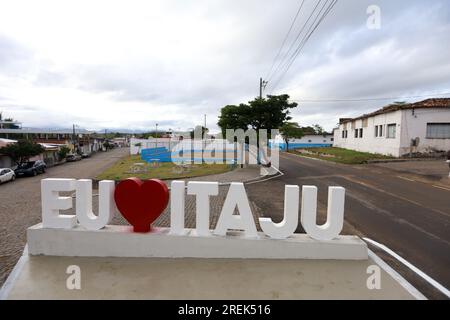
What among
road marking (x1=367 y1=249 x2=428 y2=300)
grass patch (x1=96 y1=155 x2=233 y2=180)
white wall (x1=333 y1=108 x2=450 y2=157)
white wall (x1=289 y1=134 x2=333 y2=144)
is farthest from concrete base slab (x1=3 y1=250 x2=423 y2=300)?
white wall (x1=289 y1=134 x2=333 y2=144)

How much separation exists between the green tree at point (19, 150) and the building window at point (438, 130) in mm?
39035

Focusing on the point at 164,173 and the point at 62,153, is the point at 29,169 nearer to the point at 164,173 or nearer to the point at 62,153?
the point at 164,173

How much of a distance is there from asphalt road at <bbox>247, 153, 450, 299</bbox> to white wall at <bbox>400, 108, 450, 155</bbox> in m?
10.9

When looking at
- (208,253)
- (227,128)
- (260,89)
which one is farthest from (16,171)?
(208,253)

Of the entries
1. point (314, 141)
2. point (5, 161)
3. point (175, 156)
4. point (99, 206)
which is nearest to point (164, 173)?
point (175, 156)

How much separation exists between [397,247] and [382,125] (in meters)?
25.7

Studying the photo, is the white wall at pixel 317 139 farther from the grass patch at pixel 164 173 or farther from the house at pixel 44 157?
the house at pixel 44 157

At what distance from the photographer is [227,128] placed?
75.0 ft

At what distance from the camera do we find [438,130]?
23750 millimetres

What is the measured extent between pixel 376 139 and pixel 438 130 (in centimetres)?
561

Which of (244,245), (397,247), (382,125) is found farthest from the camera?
(382,125)

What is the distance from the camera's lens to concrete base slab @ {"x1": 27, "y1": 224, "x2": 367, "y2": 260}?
500 cm
